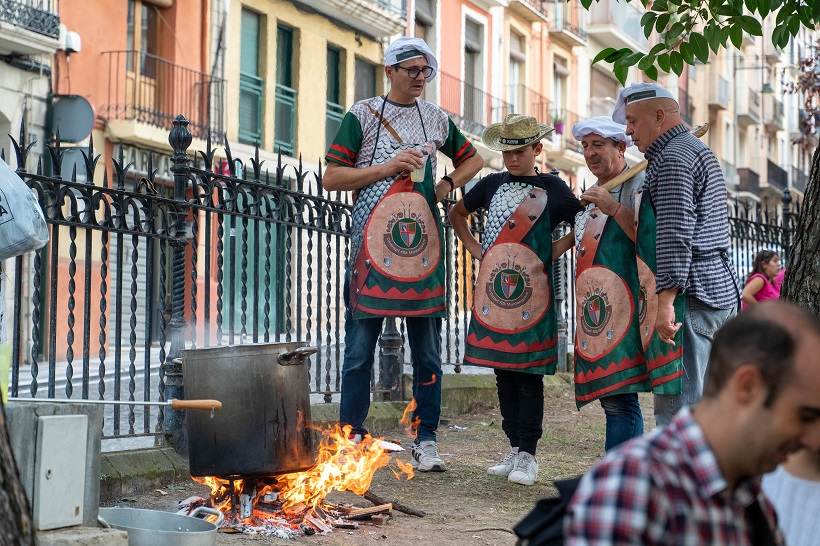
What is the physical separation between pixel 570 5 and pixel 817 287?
30.5 m

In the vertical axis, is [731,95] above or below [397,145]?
above

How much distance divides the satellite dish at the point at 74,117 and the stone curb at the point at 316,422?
8.90 m

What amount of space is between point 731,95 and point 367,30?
2609 centimetres

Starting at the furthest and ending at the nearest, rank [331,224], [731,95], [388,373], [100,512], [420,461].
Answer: [731,95], [388,373], [331,224], [420,461], [100,512]

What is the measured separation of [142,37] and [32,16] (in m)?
2.96

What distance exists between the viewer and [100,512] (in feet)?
14.6

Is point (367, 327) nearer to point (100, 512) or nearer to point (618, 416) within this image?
point (618, 416)

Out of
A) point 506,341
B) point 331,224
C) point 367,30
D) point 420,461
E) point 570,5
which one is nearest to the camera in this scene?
point 506,341

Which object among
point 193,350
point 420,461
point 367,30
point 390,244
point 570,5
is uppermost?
point 570,5

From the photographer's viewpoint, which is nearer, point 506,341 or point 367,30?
point 506,341

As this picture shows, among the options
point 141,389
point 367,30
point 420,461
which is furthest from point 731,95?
point 420,461

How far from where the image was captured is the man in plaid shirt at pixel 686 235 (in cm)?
503

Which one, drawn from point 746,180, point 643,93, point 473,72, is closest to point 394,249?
point 643,93

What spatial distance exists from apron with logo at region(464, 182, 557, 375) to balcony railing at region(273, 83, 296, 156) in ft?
55.4
